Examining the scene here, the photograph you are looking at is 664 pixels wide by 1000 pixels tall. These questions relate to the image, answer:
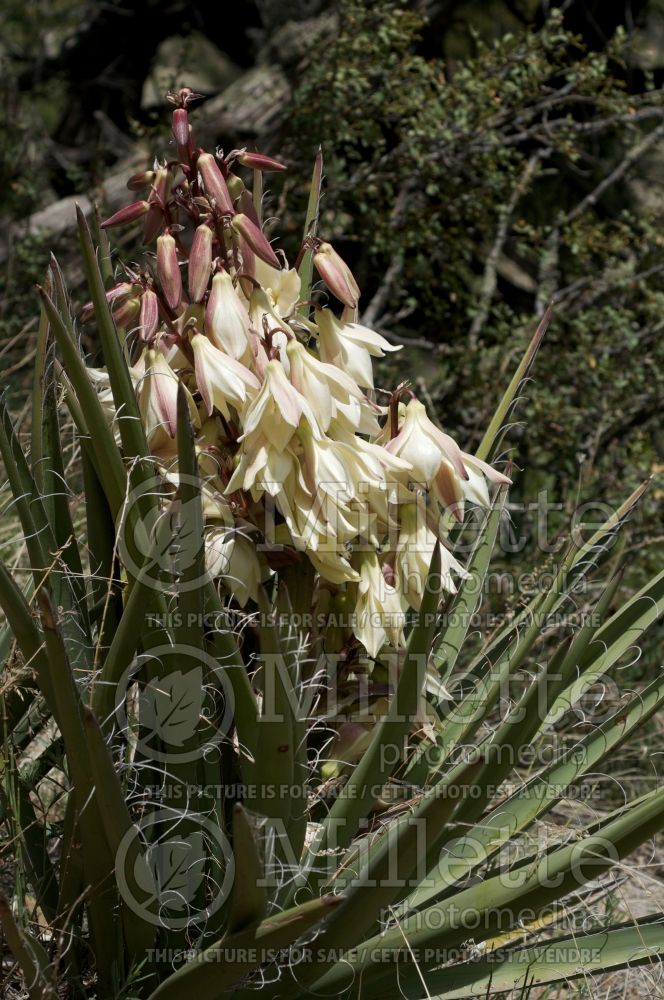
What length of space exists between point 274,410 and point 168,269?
219 mm

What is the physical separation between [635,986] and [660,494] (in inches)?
63.7

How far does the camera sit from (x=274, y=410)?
3.33 feet

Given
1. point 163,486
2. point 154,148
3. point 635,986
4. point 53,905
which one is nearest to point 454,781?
point 163,486

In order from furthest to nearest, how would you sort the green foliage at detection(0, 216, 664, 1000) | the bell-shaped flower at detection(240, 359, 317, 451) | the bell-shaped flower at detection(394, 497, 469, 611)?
the bell-shaped flower at detection(394, 497, 469, 611)
the bell-shaped flower at detection(240, 359, 317, 451)
the green foliage at detection(0, 216, 664, 1000)

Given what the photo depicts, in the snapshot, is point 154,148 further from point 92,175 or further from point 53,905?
point 53,905

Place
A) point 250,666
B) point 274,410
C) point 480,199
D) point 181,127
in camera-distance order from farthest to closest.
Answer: point 480,199 → point 250,666 → point 181,127 → point 274,410

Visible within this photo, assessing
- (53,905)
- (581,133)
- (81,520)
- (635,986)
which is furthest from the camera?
(581,133)

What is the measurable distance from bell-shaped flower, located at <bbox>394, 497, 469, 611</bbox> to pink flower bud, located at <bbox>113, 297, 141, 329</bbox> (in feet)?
1.24

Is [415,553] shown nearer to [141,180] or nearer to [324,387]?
[324,387]

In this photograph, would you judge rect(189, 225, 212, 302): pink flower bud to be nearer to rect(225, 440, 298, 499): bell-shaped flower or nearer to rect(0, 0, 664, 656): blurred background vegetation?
rect(225, 440, 298, 499): bell-shaped flower

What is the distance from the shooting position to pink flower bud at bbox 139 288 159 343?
108 cm

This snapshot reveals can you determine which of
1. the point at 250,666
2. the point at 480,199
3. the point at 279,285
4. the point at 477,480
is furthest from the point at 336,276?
the point at 480,199

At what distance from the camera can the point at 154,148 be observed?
3574mm

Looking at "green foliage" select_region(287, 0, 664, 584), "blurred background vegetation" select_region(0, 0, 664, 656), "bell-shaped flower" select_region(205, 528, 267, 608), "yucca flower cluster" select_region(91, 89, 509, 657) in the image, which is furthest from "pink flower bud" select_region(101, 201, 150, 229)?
"green foliage" select_region(287, 0, 664, 584)
